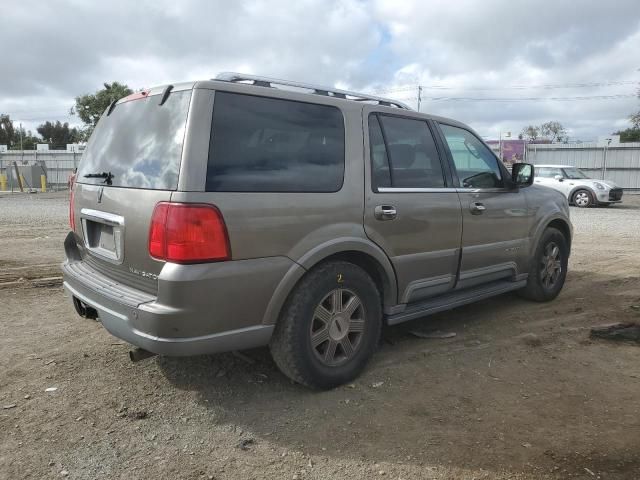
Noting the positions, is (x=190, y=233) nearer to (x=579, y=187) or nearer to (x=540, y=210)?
(x=540, y=210)

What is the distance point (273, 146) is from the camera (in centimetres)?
312

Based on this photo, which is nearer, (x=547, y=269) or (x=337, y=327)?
(x=337, y=327)

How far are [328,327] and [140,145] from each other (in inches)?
64.1

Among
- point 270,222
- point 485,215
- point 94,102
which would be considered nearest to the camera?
point 270,222

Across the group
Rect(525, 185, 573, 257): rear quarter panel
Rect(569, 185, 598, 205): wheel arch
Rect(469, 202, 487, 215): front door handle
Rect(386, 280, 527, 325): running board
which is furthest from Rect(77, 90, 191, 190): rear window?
Rect(569, 185, 598, 205): wheel arch

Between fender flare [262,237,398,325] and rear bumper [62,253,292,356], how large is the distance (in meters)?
0.04

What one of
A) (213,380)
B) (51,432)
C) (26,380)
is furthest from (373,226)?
(26,380)

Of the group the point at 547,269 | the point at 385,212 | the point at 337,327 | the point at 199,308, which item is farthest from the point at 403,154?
the point at 547,269

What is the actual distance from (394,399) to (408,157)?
5.80ft

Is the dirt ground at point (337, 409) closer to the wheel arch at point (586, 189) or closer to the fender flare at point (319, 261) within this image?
the fender flare at point (319, 261)

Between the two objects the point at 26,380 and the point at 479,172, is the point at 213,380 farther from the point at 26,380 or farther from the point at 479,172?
the point at 479,172

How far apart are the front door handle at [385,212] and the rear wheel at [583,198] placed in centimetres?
1746

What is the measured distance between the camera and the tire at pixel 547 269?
17.4 ft

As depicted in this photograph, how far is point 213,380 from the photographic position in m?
3.58
